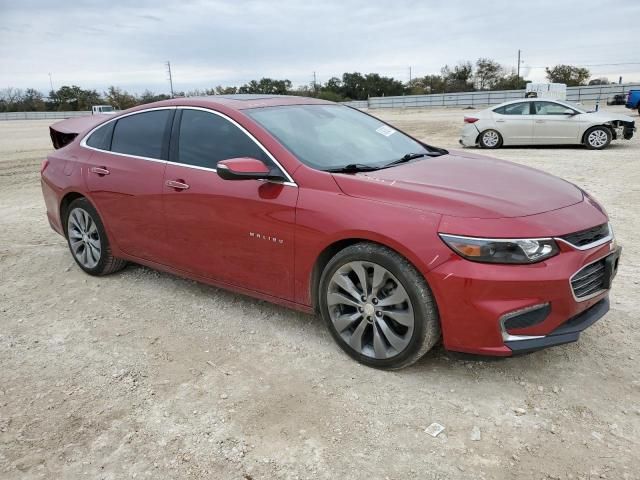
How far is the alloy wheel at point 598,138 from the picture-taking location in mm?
13414

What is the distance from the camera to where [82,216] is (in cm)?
500

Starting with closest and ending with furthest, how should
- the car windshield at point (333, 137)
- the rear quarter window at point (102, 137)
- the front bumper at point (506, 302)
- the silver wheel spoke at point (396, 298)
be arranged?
the front bumper at point (506, 302)
the silver wheel spoke at point (396, 298)
the car windshield at point (333, 137)
the rear quarter window at point (102, 137)

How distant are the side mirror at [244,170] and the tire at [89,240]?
6.34 feet

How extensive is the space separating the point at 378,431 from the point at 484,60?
7932 cm

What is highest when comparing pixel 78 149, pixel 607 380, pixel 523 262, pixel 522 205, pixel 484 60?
pixel 484 60

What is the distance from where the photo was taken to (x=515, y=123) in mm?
14047

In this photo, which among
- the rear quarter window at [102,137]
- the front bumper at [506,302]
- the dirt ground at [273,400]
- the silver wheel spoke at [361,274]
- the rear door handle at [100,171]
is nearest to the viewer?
the dirt ground at [273,400]

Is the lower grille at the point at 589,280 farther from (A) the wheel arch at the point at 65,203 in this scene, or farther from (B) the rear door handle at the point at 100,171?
(A) the wheel arch at the point at 65,203

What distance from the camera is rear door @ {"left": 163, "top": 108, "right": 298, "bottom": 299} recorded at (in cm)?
349

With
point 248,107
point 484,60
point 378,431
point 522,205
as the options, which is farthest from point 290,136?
point 484,60

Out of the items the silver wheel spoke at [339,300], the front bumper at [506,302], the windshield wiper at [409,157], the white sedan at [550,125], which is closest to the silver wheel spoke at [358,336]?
the silver wheel spoke at [339,300]

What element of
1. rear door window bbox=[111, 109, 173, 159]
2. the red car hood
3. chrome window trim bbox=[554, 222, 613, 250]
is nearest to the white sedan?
the red car hood

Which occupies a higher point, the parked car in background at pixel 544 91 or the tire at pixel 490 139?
the parked car in background at pixel 544 91

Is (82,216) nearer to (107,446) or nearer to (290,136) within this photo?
(290,136)
